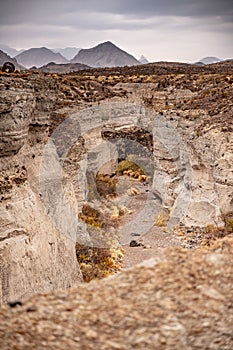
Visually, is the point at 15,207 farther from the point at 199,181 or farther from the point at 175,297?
the point at 199,181

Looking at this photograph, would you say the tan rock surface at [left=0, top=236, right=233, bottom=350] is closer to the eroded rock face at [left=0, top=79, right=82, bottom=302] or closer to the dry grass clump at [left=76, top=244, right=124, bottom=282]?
the eroded rock face at [left=0, top=79, right=82, bottom=302]

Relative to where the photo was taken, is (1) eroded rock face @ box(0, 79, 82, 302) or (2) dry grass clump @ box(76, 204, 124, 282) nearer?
(1) eroded rock face @ box(0, 79, 82, 302)

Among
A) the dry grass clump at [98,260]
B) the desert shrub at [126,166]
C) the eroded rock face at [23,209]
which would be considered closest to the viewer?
the eroded rock face at [23,209]

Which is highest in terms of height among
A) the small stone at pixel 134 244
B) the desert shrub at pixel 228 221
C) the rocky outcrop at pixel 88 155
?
the rocky outcrop at pixel 88 155

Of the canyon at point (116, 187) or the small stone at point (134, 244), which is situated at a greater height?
the canyon at point (116, 187)

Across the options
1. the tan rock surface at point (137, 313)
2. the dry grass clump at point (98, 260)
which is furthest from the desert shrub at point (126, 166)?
the tan rock surface at point (137, 313)

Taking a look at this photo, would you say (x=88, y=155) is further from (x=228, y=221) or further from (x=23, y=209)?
(x=23, y=209)

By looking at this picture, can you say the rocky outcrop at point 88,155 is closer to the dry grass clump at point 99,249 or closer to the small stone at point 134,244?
the dry grass clump at point 99,249

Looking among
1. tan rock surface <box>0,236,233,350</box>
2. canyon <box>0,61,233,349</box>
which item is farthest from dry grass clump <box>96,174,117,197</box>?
tan rock surface <box>0,236,233,350</box>

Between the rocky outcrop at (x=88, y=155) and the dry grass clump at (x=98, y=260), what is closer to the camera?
the rocky outcrop at (x=88, y=155)

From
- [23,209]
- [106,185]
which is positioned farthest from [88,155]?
[23,209]

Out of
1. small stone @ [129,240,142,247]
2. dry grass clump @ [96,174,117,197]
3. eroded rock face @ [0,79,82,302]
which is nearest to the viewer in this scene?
eroded rock face @ [0,79,82,302]

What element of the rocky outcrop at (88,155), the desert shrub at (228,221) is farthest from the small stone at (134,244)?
the desert shrub at (228,221)

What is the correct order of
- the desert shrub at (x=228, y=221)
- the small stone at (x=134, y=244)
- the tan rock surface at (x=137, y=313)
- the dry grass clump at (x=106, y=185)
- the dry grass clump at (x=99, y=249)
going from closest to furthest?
1. the tan rock surface at (x=137, y=313)
2. the dry grass clump at (x=99, y=249)
3. the desert shrub at (x=228, y=221)
4. the small stone at (x=134, y=244)
5. the dry grass clump at (x=106, y=185)
